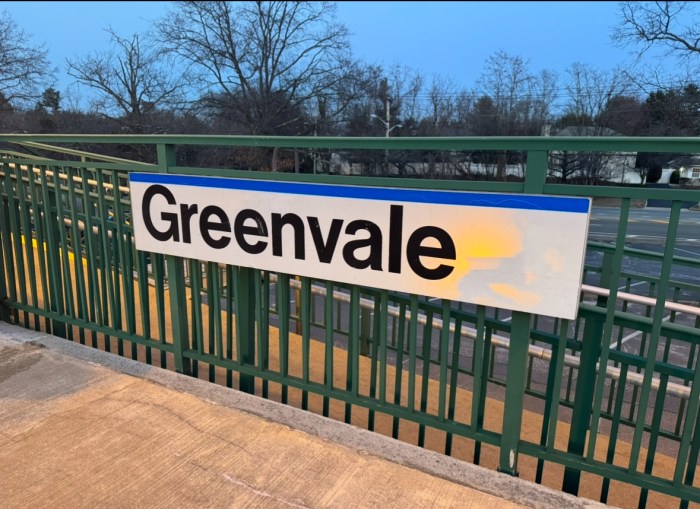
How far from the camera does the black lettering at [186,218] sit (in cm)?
276

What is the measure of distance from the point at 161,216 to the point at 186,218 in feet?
0.63

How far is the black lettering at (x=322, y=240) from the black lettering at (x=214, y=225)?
525 millimetres

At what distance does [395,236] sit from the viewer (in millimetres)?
2225

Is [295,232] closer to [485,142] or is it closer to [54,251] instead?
[485,142]

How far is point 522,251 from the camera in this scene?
201cm

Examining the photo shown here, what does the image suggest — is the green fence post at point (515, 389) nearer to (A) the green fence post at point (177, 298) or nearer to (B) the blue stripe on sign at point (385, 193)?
(B) the blue stripe on sign at point (385, 193)

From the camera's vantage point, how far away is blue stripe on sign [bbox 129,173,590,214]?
1.91 meters

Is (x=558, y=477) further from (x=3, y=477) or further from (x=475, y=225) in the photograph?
(x=3, y=477)

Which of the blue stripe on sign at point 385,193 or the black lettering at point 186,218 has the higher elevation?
the blue stripe on sign at point 385,193

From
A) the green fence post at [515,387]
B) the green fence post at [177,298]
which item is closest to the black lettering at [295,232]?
the green fence post at [177,298]

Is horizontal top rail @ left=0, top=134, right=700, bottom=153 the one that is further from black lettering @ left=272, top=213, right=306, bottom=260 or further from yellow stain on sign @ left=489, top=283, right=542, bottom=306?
yellow stain on sign @ left=489, top=283, right=542, bottom=306

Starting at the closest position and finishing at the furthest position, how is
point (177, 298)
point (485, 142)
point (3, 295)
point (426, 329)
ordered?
point (485, 142), point (426, 329), point (177, 298), point (3, 295)

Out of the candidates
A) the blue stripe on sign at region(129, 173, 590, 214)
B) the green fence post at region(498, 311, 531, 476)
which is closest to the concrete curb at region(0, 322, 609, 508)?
the green fence post at region(498, 311, 531, 476)

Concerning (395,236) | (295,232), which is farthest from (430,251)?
(295,232)
